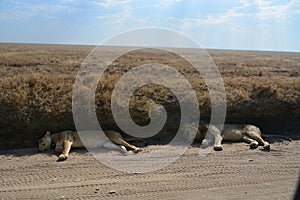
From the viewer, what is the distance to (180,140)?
35.8 ft

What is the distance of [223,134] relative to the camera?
11.0m

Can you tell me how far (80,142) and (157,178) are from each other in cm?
291

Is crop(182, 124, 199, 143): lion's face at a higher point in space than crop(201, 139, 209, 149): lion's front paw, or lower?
higher

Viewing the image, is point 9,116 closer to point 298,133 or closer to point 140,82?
point 140,82

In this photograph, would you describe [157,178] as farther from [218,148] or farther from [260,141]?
[260,141]

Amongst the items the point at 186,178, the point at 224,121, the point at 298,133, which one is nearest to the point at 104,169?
the point at 186,178

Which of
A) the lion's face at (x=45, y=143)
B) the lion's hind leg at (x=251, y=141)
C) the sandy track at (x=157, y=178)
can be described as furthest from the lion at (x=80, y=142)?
the lion's hind leg at (x=251, y=141)

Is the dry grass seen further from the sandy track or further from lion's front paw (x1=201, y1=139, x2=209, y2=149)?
lion's front paw (x1=201, y1=139, x2=209, y2=149)

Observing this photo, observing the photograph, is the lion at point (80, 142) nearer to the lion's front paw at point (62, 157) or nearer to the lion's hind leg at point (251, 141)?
the lion's front paw at point (62, 157)

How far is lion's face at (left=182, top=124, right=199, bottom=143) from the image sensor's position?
1079 centimetres

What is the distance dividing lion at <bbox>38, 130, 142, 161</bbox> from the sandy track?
11.3 inches

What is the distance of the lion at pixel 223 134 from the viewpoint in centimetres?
1075

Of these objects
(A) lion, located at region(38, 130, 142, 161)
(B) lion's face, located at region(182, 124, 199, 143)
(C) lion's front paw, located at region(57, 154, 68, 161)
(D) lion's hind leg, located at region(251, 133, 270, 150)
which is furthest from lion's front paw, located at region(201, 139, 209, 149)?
(C) lion's front paw, located at region(57, 154, 68, 161)

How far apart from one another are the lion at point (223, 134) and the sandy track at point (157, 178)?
3.34ft
